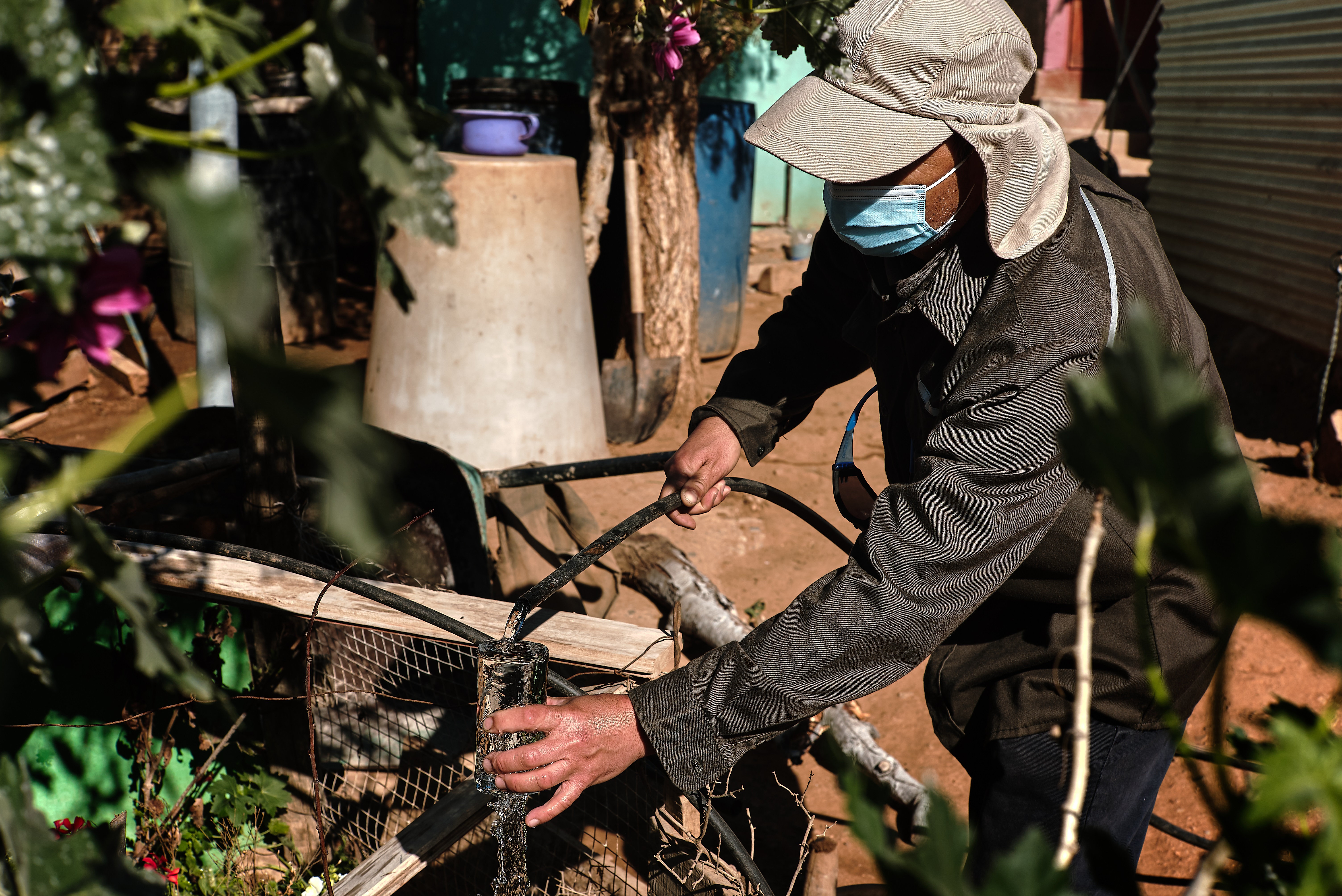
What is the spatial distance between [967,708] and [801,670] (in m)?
0.51

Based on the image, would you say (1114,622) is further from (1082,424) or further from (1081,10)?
(1081,10)

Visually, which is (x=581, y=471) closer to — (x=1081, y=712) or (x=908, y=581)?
(x=908, y=581)

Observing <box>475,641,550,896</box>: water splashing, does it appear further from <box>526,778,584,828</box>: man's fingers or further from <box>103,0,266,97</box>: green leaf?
<box>103,0,266,97</box>: green leaf

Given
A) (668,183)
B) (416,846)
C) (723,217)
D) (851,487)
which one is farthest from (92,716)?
(723,217)

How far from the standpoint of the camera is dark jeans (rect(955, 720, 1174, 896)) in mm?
1732

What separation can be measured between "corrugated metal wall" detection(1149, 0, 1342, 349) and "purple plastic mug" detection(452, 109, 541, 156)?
4841mm

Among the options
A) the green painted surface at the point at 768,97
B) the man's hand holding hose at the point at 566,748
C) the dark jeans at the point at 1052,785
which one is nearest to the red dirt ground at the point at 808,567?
the dark jeans at the point at 1052,785

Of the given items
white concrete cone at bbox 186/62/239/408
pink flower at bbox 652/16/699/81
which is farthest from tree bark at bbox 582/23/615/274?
pink flower at bbox 652/16/699/81

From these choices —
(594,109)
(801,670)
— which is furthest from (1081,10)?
(801,670)

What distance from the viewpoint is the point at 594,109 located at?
235 inches

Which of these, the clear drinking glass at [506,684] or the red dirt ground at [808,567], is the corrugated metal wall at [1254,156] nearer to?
the red dirt ground at [808,567]

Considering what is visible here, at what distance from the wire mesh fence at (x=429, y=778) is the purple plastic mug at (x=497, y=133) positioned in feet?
10.0

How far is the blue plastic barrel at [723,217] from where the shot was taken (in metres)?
6.96

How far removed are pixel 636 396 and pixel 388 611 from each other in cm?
A: 402
